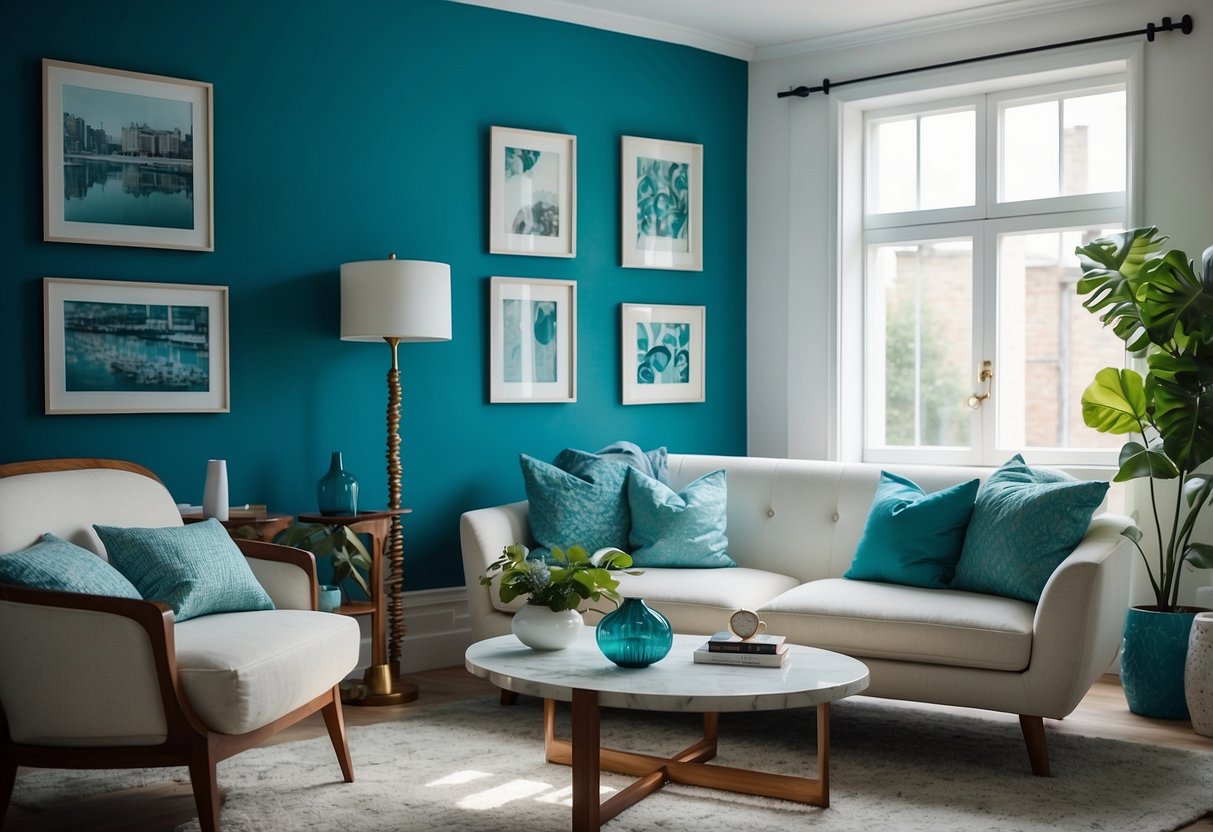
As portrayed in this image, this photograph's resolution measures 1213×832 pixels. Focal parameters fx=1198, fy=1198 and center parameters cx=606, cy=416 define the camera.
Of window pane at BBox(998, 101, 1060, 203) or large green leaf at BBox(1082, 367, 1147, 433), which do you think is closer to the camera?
large green leaf at BBox(1082, 367, 1147, 433)

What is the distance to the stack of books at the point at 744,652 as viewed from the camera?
309 centimetres

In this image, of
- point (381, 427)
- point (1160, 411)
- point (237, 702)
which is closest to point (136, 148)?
point (381, 427)

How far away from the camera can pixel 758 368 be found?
19.4 ft

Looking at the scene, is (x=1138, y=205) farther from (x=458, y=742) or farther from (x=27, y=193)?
(x=27, y=193)

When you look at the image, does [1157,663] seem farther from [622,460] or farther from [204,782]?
[204,782]

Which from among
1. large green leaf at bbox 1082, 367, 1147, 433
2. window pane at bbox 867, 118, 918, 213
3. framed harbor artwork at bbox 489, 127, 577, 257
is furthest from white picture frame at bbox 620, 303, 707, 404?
large green leaf at bbox 1082, 367, 1147, 433

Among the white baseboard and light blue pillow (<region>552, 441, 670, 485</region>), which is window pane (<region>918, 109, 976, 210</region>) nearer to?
light blue pillow (<region>552, 441, 670, 485</region>)

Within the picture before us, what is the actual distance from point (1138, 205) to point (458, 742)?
331cm

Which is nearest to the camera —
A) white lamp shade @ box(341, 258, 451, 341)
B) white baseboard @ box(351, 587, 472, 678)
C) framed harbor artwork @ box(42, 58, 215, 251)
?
framed harbor artwork @ box(42, 58, 215, 251)

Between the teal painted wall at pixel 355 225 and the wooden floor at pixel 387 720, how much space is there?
609 mm

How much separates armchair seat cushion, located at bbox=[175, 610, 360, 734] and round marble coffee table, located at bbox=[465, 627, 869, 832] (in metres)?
0.38

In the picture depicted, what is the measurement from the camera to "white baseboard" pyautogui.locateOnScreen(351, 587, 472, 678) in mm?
4871

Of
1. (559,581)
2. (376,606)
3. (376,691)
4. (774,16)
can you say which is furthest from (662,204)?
(559,581)

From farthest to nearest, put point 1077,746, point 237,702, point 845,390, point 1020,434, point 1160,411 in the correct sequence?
point 845,390
point 1020,434
point 1160,411
point 1077,746
point 237,702
